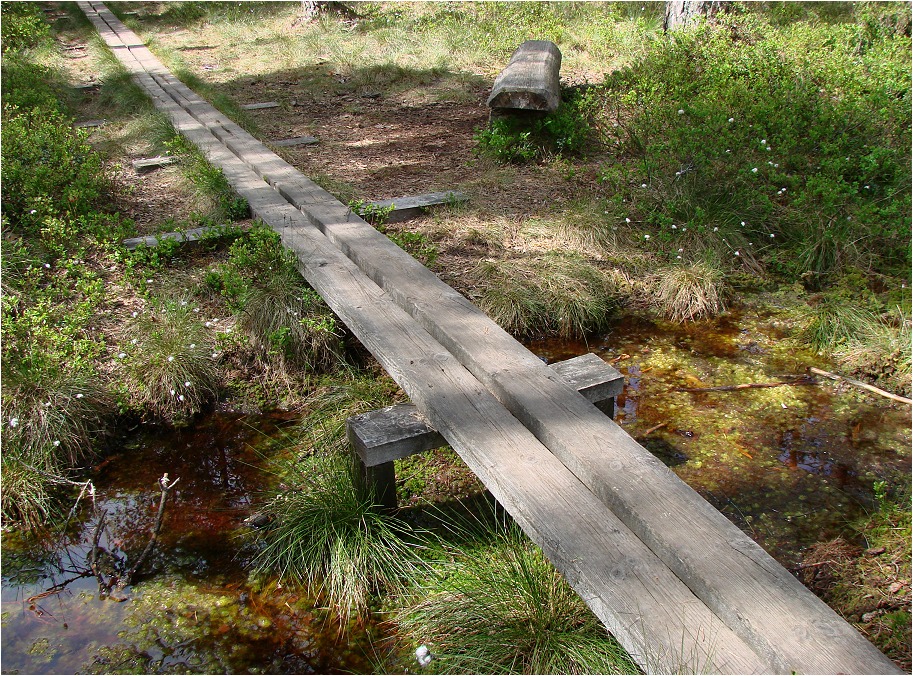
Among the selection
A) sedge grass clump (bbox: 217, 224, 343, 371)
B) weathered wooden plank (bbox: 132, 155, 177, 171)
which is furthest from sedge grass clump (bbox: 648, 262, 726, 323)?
weathered wooden plank (bbox: 132, 155, 177, 171)

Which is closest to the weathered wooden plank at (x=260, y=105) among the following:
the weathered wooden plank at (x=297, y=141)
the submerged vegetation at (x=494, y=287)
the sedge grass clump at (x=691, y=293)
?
the submerged vegetation at (x=494, y=287)

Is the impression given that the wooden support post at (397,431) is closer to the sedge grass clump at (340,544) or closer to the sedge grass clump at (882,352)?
the sedge grass clump at (340,544)

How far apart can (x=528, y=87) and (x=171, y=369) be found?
433 cm

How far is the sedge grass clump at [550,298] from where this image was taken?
191 inches

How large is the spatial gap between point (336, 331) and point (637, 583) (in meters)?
2.69

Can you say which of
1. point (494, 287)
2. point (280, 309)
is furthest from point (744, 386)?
point (280, 309)

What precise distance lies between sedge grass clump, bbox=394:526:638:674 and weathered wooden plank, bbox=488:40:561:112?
5.01m

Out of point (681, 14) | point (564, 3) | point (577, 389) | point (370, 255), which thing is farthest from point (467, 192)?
point (564, 3)

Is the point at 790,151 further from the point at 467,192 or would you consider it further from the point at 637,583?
the point at 637,583

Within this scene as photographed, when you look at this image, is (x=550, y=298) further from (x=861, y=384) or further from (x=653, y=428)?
(x=861, y=384)

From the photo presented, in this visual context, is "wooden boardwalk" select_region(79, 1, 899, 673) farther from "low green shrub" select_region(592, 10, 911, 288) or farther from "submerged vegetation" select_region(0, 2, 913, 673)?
"low green shrub" select_region(592, 10, 911, 288)

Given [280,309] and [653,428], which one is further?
[280,309]

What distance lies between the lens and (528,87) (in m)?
6.95

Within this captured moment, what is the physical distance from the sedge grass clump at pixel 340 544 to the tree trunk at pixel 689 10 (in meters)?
7.73
